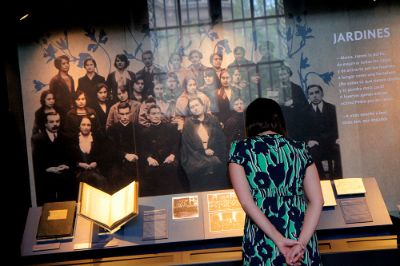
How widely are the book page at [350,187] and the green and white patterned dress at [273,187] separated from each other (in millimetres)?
1023

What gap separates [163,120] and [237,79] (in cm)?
87

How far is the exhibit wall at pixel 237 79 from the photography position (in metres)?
5.10

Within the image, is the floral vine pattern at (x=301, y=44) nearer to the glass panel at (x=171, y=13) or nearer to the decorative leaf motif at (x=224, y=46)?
the decorative leaf motif at (x=224, y=46)

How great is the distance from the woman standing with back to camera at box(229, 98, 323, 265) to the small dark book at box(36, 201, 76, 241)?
135 cm

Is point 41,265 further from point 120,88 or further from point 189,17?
point 189,17

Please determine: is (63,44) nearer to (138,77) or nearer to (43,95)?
(43,95)

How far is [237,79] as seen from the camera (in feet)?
16.8

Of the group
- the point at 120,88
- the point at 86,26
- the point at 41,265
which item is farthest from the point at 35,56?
the point at 41,265

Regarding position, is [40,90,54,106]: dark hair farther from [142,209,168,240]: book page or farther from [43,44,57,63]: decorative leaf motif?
[142,209,168,240]: book page

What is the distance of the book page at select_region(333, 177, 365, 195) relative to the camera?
3267 millimetres

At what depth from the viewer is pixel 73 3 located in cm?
510

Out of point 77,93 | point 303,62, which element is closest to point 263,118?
point 303,62

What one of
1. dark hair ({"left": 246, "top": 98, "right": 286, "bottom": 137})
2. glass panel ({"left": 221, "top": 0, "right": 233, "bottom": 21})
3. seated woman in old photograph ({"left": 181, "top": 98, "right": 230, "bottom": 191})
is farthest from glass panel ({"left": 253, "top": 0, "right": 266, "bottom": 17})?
dark hair ({"left": 246, "top": 98, "right": 286, "bottom": 137})

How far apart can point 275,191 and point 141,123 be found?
3.01 metres
